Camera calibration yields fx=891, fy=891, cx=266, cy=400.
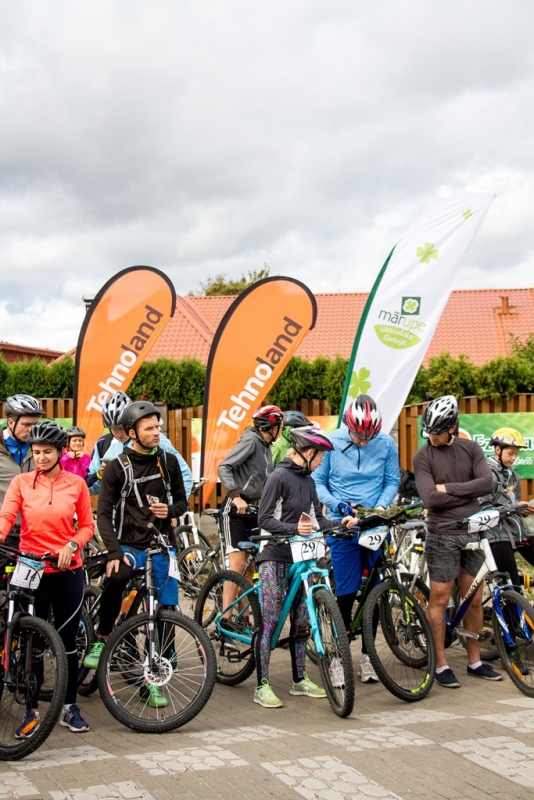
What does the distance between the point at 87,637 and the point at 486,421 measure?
29.6ft

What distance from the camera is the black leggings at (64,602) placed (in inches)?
203

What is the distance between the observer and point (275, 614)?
586cm

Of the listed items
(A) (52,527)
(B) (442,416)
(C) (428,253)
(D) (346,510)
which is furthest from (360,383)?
(A) (52,527)

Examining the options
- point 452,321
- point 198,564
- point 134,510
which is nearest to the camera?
point 134,510

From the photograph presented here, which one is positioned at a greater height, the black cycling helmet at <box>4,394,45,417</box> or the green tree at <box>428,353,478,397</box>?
the green tree at <box>428,353,478,397</box>

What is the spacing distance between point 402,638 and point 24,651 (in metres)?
2.56

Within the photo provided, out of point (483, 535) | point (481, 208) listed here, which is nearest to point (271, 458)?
point (483, 535)

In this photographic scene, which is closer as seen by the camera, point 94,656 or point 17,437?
point 94,656

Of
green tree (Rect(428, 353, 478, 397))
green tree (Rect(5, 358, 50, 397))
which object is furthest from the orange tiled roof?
green tree (Rect(428, 353, 478, 397))

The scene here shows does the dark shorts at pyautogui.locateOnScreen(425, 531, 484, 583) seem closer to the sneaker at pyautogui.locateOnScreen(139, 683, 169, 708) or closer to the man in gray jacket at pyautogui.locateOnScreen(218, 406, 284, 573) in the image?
the man in gray jacket at pyautogui.locateOnScreen(218, 406, 284, 573)

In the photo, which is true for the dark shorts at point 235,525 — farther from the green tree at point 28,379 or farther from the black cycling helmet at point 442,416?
the green tree at point 28,379

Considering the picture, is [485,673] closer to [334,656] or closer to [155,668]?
[334,656]

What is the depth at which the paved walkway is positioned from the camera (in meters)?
4.09

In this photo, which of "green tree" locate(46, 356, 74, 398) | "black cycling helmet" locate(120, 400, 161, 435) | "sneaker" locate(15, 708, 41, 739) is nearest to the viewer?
"sneaker" locate(15, 708, 41, 739)
